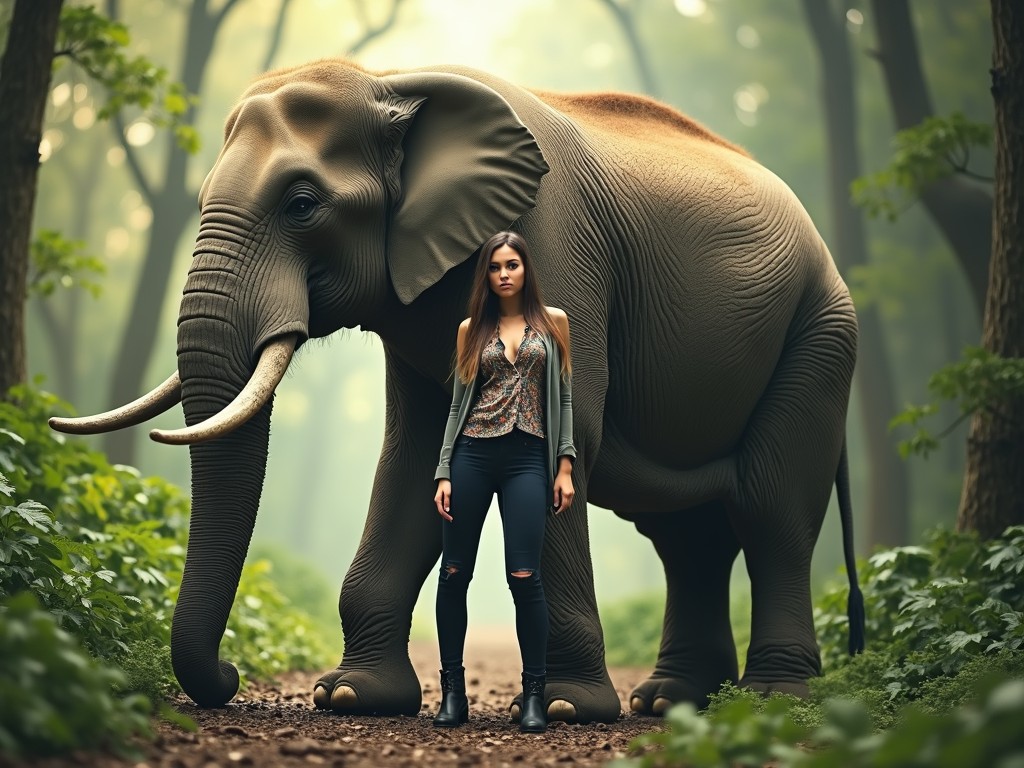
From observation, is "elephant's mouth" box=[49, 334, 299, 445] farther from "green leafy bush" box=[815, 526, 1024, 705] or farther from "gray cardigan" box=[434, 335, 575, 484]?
"green leafy bush" box=[815, 526, 1024, 705]

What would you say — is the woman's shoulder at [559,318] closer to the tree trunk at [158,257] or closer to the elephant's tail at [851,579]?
the elephant's tail at [851,579]

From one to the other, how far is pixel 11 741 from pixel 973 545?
6.77m

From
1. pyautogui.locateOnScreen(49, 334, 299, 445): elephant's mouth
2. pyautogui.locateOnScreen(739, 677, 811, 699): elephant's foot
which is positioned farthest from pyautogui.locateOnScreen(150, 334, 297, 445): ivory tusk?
pyautogui.locateOnScreen(739, 677, 811, 699): elephant's foot

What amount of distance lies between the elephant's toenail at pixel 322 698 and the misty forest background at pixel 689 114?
815 cm

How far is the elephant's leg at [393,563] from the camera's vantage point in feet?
21.7

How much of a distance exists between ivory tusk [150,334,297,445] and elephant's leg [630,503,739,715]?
3.35 meters

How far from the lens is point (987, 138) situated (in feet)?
36.7

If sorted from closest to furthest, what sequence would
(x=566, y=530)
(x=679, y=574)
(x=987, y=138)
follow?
(x=566, y=530) → (x=679, y=574) → (x=987, y=138)

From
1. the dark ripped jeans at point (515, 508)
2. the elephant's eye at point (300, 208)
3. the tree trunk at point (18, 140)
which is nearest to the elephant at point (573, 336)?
the elephant's eye at point (300, 208)

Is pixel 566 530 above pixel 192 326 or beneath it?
beneath

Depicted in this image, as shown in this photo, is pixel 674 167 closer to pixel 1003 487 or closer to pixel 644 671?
pixel 1003 487

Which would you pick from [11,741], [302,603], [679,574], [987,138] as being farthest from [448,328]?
[302,603]

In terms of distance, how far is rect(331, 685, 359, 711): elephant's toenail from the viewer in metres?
6.44

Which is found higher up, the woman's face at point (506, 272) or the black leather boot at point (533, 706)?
the woman's face at point (506, 272)
